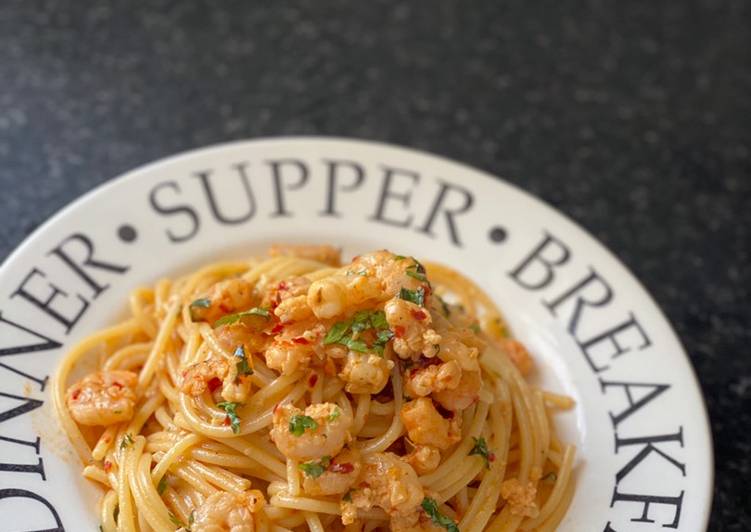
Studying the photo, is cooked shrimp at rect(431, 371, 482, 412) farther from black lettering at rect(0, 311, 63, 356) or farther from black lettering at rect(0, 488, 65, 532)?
black lettering at rect(0, 311, 63, 356)

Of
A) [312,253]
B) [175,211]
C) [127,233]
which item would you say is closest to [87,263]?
[127,233]

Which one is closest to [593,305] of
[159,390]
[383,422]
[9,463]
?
[383,422]

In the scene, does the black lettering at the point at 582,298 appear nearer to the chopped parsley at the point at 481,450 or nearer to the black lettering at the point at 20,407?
the chopped parsley at the point at 481,450

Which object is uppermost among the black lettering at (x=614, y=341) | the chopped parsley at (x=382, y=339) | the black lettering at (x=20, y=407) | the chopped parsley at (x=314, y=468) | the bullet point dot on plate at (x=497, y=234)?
the bullet point dot on plate at (x=497, y=234)

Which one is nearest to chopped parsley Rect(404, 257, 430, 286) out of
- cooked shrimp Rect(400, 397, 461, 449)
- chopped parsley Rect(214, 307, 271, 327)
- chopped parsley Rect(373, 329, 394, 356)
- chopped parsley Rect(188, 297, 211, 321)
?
chopped parsley Rect(373, 329, 394, 356)

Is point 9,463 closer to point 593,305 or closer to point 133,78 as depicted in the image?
point 593,305

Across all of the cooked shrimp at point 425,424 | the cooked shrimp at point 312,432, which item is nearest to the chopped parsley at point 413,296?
the cooked shrimp at point 425,424
